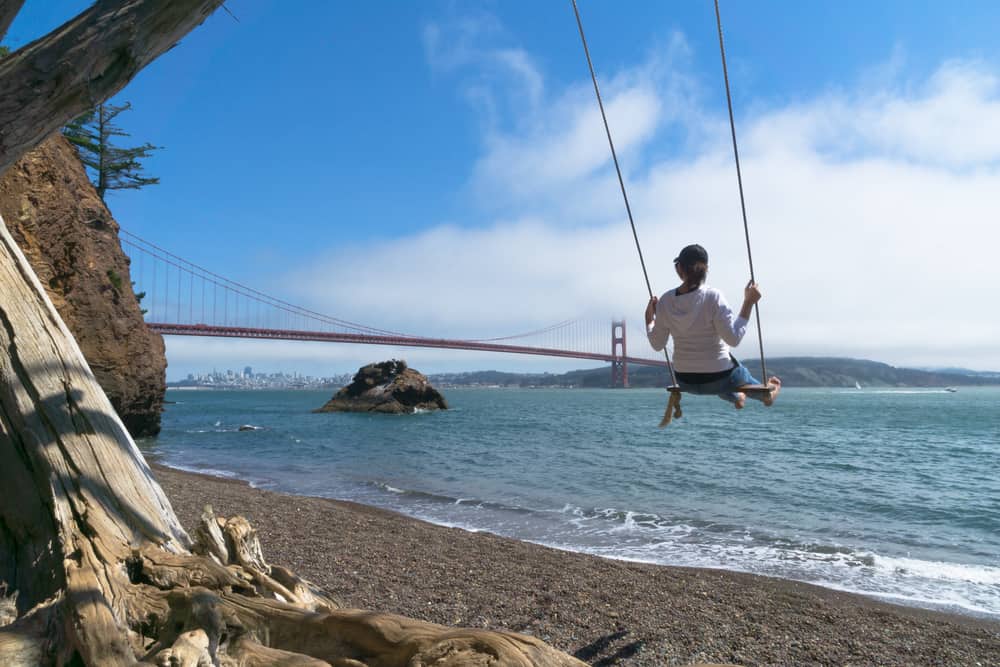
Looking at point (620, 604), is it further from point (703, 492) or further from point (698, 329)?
point (703, 492)

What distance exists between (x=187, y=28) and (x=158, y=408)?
68.0 feet

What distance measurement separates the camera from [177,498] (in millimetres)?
8547

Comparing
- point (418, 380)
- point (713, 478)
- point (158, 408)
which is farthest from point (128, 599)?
point (418, 380)

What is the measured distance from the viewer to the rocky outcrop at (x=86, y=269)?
1236 cm

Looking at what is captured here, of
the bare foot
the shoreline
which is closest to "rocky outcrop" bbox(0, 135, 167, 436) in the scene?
the shoreline

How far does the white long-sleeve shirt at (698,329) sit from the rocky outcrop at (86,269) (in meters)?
12.1

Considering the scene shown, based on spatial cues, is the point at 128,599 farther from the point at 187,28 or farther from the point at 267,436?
the point at 267,436

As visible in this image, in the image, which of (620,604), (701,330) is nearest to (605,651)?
(620,604)

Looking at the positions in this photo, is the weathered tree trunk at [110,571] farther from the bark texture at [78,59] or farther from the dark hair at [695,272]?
the dark hair at [695,272]

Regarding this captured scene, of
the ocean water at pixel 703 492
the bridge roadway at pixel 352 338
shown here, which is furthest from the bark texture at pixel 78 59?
the bridge roadway at pixel 352 338

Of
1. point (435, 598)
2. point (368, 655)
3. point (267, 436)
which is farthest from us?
point (267, 436)

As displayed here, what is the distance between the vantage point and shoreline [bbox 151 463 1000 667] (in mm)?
4105

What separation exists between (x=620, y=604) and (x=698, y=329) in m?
2.50

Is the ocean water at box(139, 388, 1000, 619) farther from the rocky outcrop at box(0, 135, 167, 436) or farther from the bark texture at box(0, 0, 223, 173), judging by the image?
the bark texture at box(0, 0, 223, 173)
